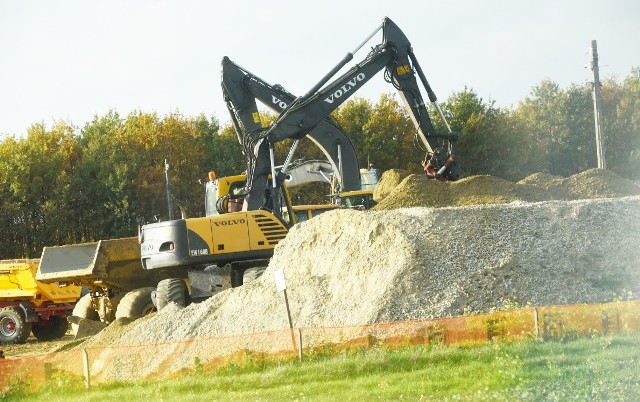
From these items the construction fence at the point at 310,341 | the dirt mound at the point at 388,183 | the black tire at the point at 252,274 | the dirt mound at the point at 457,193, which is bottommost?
the construction fence at the point at 310,341

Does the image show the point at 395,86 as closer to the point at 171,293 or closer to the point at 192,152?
the point at 171,293

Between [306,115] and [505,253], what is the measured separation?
833cm

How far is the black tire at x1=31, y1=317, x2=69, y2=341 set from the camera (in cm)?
3159

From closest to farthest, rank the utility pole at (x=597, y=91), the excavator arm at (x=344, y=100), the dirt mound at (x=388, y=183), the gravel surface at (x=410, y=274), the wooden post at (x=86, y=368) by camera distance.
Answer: the wooden post at (x=86, y=368) → the gravel surface at (x=410, y=274) → the excavator arm at (x=344, y=100) → the dirt mound at (x=388, y=183) → the utility pole at (x=597, y=91)

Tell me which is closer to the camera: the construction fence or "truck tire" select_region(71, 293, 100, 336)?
the construction fence

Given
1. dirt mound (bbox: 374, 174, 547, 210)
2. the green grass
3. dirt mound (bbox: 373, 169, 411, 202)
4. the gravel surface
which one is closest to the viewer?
the green grass

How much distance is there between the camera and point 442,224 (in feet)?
64.7

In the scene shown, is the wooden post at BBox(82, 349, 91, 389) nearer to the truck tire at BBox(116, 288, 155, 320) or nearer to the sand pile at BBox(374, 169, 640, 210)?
the truck tire at BBox(116, 288, 155, 320)

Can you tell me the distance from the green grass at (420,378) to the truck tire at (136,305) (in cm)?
809

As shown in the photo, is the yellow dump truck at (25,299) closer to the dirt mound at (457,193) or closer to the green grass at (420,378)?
the dirt mound at (457,193)

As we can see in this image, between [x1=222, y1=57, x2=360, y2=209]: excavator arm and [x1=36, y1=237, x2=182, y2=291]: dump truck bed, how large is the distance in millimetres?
4348

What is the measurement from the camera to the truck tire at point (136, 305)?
1000 inches

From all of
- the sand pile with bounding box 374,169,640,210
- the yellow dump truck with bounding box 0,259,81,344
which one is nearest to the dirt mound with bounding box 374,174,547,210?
the sand pile with bounding box 374,169,640,210

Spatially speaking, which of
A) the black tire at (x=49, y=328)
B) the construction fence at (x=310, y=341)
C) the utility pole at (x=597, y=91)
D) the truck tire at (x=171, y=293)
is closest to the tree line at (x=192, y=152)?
the utility pole at (x=597, y=91)
